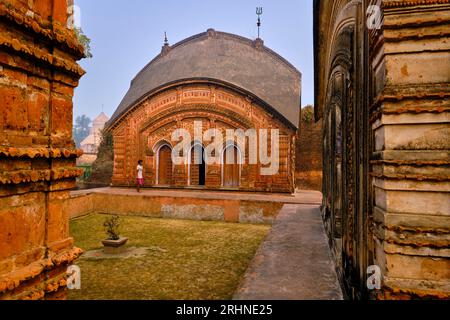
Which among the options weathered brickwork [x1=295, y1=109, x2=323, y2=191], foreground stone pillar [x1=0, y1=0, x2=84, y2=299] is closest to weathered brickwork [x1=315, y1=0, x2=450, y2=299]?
foreground stone pillar [x1=0, y1=0, x2=84, y2=299]

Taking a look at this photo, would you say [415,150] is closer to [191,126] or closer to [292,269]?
[292,269]

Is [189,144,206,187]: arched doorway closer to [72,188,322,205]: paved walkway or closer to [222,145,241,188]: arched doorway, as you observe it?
[72,188,322,205]: paved walkway

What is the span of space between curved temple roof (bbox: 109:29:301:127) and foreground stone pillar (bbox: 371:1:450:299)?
12.2 meters

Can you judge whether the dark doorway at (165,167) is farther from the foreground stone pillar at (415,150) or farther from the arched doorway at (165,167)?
the foreground stone pillar at (415,150)

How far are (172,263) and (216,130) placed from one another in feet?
31.0

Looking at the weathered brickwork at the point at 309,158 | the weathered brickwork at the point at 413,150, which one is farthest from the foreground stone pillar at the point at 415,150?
the weathered brickwork at the point at 309,158

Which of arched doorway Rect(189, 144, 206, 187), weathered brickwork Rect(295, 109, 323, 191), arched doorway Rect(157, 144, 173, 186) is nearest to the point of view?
arched doorway Rect(189, 144, 206, 187)

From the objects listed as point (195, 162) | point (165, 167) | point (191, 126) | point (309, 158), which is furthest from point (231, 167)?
point (309, 158)

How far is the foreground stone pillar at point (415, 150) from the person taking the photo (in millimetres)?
2043

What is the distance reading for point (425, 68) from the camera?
212 centimetres

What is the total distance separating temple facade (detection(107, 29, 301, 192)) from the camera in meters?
14.6

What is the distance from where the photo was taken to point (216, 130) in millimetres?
15438

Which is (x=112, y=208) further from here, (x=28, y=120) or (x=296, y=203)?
(x=28, y=120)

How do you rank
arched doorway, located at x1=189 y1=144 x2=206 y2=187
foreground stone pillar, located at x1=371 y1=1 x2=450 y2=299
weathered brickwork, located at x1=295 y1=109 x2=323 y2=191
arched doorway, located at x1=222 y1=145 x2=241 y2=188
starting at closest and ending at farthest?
foreground stone pillar, located at x1=371 y1=1 x2=450 y2=299 < arched doorway, located at x1=222 y1=145 x2=241 y2=188 < arched doorway, located at x1=189 y1=144 x2=206 y2=187 < weathered brickwork, located at x1=295 y1=109 x2=323 y2=191
